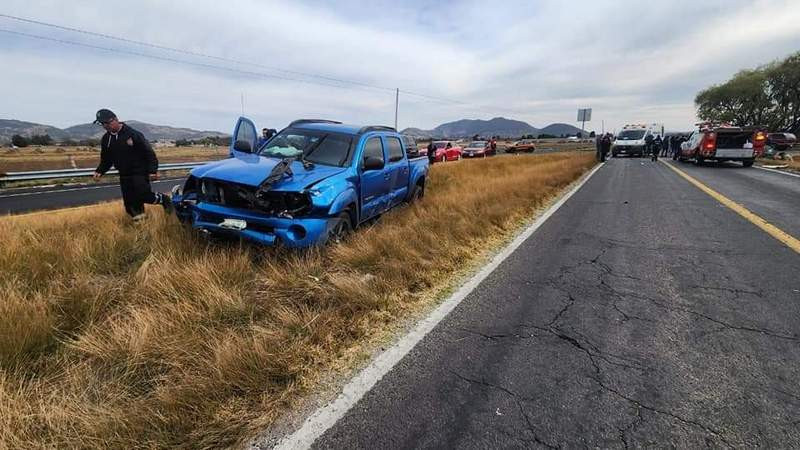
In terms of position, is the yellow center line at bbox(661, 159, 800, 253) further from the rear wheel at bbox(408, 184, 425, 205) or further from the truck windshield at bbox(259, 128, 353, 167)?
the truck windshield at bbox(259, 128, 353, 167)

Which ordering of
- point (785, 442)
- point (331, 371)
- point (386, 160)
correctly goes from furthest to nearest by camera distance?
point (386, 160), point (331, 371), point (785, 442)

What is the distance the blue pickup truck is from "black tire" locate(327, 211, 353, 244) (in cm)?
1

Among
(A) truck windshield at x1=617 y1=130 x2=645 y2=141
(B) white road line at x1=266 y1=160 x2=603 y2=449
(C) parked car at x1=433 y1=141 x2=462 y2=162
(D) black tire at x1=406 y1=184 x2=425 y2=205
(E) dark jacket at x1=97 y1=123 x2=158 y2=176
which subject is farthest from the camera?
(C) parked car at x1=433 y1=141 x2=462 y2=162

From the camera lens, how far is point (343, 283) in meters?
4.25

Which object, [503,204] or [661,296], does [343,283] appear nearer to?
[661,296]

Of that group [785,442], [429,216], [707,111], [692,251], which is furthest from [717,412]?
[707,111]

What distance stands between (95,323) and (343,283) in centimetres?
204

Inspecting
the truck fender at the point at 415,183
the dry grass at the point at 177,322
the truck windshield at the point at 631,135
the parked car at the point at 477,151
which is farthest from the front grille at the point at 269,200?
the parked car at the point at 477,151

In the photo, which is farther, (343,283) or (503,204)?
(503,204)

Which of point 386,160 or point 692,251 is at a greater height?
point 386,160

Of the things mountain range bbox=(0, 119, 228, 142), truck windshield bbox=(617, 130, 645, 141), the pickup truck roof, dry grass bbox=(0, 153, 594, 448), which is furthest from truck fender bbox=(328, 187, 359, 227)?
mountain range bbox=(0, 119, 228, 142)

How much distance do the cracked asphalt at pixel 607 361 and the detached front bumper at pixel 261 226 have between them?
1.98m

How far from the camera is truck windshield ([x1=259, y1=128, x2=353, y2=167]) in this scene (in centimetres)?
644

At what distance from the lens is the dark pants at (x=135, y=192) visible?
6852 mm
